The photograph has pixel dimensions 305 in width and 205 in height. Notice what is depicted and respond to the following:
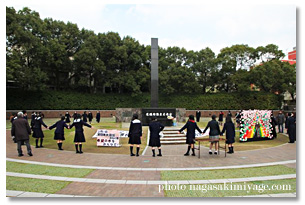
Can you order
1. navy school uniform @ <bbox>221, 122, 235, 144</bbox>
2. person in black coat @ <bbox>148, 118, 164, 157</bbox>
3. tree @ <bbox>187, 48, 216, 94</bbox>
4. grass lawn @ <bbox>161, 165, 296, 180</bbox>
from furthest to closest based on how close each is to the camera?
1. tree @ <bbox>187, 48, 216, 94</bbox>
2. navy school uniform @ <bbox>221, 122, 235, 144</bbox>
3. person in black coat @ <bbox>148, 118, 164, 157</bbox>
4. grass lawn @ <bbox>161, 165, 296, 180</bbox>

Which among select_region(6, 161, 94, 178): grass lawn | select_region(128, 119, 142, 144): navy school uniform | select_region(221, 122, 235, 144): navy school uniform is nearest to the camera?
select_region(6, 161, 94, 178): grass lawn

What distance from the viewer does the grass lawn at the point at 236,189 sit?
504 cm

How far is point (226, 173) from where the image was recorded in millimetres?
6680

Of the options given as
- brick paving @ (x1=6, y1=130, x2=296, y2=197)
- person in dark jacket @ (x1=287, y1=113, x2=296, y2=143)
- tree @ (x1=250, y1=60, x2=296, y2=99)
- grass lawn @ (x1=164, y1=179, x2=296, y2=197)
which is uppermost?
tree @ (x1=250, y1=60, x2=296, y2=99)

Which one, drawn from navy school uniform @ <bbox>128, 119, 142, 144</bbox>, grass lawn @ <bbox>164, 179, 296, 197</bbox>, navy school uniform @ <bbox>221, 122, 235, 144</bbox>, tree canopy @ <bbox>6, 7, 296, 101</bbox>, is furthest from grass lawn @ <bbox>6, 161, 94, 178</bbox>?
tree canopy @ <bbox>6, 7, 296, 101</bbox>

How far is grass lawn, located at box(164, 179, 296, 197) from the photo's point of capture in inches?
198

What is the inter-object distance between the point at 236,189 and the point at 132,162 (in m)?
4.05

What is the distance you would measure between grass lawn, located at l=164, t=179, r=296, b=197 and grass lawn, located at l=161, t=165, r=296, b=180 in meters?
0.70

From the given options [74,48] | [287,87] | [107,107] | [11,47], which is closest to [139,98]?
[107,107]

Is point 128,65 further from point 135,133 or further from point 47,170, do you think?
point 47,170

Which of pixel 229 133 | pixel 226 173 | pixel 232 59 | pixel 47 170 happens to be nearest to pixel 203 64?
pixel 232 59

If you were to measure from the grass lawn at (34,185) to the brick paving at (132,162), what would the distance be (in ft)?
0.86

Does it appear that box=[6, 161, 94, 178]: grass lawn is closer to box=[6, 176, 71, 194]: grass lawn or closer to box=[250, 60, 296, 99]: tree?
box=[6, 176, 71, 194]: grass lawn

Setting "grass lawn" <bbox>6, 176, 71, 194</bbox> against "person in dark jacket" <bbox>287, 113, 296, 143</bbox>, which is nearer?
"grass lawn" <bbox>6, 176, 71, 194</bbox>
